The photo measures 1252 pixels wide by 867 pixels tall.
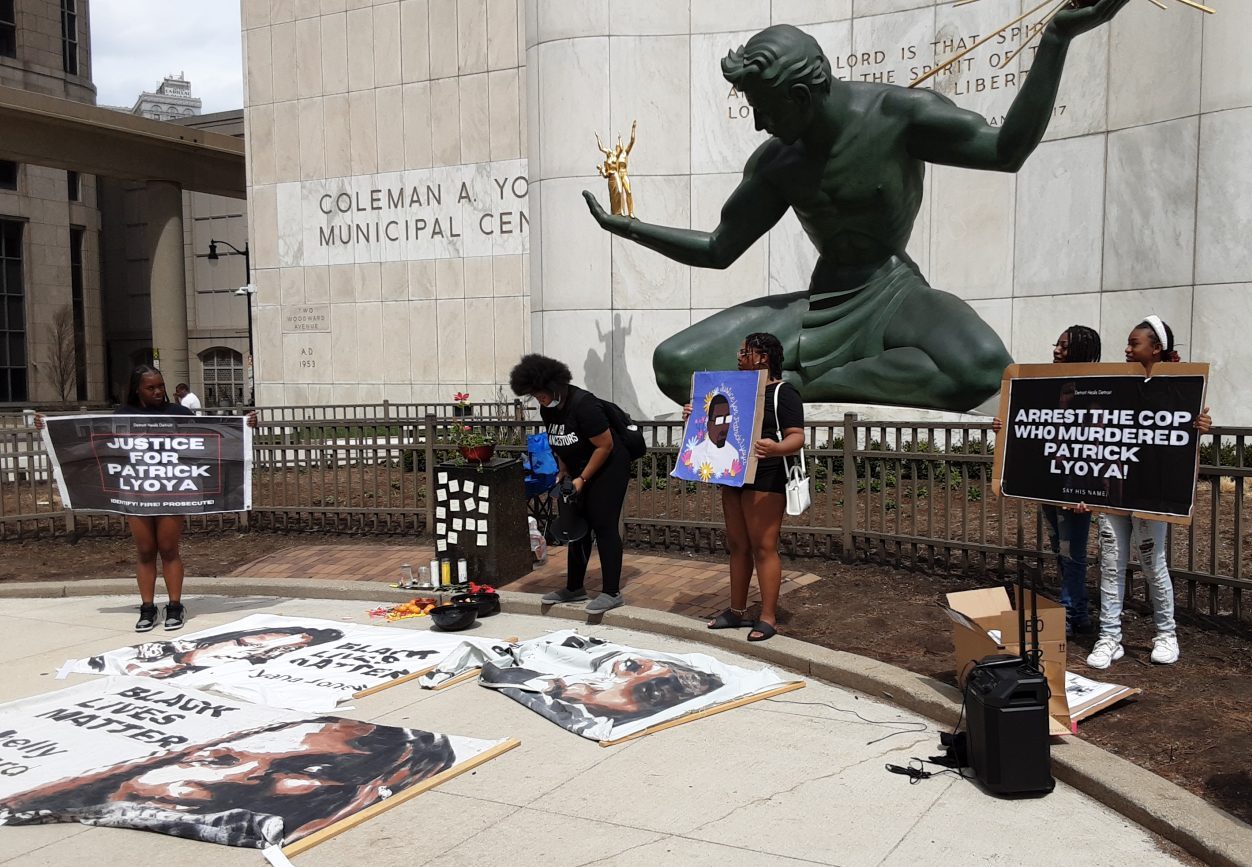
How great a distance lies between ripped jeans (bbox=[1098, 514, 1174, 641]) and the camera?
5434 mm

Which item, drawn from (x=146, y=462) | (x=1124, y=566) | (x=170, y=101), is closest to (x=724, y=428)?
(x=1124, y=566)

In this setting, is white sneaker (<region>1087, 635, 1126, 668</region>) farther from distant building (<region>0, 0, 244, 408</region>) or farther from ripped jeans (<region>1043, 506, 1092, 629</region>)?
distant building (<region>0, 0, 244, 408</region>)

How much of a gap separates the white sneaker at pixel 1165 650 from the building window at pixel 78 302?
178 ft

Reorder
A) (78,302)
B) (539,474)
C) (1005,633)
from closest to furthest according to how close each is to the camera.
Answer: (1005,633) < (539,474) < (78,302)

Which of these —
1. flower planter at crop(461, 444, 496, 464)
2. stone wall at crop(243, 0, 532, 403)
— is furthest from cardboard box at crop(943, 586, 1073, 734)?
stone wall at crop(243, 0, 532, 403)

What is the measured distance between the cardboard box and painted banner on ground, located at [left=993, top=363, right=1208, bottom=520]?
789mm

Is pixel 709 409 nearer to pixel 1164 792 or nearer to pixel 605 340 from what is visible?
pixel 1164 792

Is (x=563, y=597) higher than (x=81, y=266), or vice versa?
(x=81, y=266)

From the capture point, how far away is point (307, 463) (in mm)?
10914

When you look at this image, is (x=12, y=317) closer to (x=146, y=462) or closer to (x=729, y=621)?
(x=146, y=462)

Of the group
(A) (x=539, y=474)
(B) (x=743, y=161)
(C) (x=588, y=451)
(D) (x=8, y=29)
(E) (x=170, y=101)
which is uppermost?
(E) (x=170, y=101)

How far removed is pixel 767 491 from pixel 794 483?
0.20 metres

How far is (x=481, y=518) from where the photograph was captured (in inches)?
324

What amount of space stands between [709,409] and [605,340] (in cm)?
992
